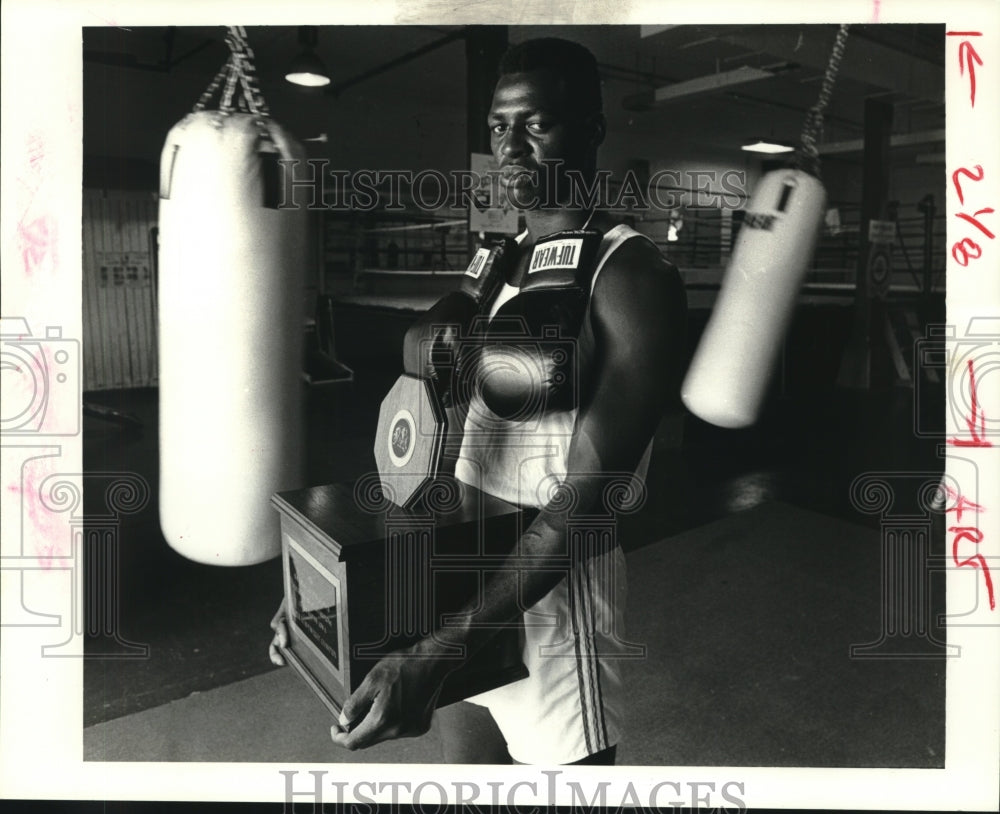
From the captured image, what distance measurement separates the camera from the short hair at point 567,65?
1369 millimetres

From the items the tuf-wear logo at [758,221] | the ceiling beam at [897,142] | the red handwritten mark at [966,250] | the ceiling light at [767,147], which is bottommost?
the red handwritten mark at [966,250]

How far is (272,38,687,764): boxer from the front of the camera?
131cm

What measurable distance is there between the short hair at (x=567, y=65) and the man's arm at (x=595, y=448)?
0.27m

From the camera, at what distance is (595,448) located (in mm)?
1352

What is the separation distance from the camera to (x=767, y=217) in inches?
54.7

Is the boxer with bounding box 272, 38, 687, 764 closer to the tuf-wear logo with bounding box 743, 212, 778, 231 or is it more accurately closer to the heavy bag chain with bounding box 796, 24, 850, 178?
the tuf-wear logo with bounding box 743, 212, 778, 231

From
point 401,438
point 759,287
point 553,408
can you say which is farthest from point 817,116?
point 401,438

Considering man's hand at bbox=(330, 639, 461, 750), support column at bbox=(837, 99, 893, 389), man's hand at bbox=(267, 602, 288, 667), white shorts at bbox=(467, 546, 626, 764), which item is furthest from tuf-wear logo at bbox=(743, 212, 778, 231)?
man's hand at bbox=(267, 602, 288, 667)

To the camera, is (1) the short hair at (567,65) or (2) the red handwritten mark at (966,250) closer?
(1) the short hair at (567,65)

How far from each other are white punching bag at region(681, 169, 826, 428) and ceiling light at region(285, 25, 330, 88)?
0.83 m

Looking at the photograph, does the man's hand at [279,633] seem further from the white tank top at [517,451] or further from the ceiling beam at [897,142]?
the ceiling beam at [897,142]

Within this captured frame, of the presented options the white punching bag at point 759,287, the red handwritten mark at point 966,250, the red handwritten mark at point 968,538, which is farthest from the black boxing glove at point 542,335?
the red handwritten mark at point 968,538

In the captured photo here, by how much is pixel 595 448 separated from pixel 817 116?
753mm

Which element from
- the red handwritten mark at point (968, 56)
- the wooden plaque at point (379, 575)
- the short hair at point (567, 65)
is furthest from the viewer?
the red handwritten mark at point (968, 56)
